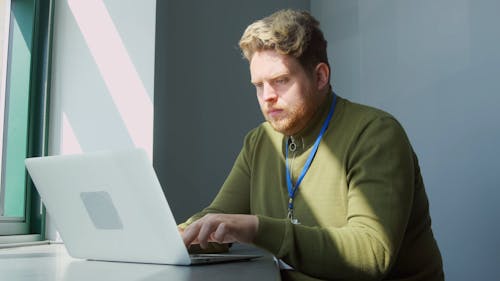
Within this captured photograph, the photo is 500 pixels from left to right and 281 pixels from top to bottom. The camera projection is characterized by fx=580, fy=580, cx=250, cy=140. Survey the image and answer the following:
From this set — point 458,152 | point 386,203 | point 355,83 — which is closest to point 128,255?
point 386,203

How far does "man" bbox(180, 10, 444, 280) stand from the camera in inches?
45.4

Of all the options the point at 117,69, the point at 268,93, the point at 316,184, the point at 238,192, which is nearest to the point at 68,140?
the point at 117,69

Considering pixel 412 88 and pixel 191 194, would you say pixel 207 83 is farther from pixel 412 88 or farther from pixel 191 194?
pixel 412 88

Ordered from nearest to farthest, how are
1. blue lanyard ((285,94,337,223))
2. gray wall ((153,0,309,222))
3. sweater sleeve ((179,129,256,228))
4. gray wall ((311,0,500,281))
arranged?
blue lanyard ((285,94,337,223)) → sweater sleeve ((179,129,256,228)) → gray wall ((311,0,500,281)) → gray wall ((153,0,309,222))

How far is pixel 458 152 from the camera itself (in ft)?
6.78

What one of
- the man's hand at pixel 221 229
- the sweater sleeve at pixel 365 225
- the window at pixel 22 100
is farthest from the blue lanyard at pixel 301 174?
the window at pixel 22 100

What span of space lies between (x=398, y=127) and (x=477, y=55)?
824 millimetres

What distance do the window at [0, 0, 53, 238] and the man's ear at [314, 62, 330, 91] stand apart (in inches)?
45.3

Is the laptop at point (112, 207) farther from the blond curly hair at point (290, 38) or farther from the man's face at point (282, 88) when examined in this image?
the blond curly hair at point (290, 38)

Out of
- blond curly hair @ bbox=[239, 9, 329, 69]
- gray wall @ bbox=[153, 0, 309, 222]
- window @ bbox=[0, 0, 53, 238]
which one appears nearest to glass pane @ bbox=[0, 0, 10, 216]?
window @ bbox=[0, 0, 53, 238]

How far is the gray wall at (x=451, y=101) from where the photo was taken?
1948mm

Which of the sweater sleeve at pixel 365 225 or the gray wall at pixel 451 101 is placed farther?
the gray wall at pixel 451 101

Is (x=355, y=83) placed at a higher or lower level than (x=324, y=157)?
higher

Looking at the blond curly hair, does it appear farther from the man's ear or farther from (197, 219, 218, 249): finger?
(197, 219, 218, 249): finger
